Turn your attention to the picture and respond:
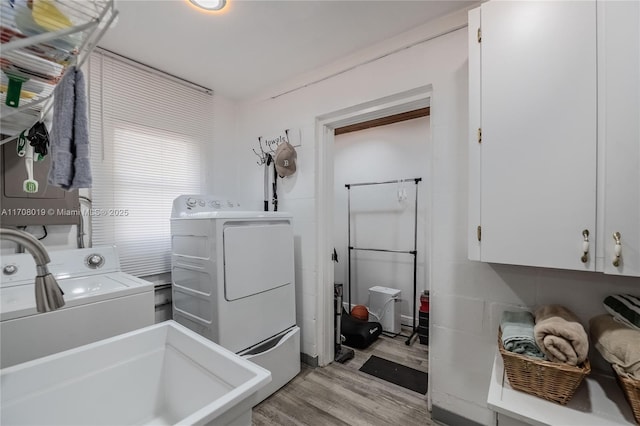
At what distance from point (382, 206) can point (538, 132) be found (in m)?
2.33

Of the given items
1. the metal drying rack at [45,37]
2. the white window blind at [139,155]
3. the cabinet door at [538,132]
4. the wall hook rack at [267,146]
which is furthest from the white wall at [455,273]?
the metal drying rack at [45,37]

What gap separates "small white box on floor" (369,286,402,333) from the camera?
3.05 metres

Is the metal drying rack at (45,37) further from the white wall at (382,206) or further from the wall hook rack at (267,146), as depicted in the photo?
the white wall at (382,206)

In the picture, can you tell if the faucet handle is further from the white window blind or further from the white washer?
the white window blind

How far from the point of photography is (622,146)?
985mm

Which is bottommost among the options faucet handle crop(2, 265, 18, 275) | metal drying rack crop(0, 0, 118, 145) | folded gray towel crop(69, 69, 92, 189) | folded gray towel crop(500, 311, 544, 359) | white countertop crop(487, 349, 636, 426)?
white countertop crop(487, 349, 636, 426)

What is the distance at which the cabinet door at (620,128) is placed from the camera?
96 cm

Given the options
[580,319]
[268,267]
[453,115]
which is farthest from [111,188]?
[580,319]

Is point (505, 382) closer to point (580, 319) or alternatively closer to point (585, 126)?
point (580, 319)

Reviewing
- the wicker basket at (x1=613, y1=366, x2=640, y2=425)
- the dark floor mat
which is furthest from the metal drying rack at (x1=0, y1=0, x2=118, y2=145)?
the dark floor mat

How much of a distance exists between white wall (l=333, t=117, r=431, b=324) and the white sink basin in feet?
8.72

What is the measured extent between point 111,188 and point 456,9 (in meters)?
2.66

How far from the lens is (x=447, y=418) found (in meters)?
1.73

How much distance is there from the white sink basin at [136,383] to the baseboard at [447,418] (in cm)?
153
